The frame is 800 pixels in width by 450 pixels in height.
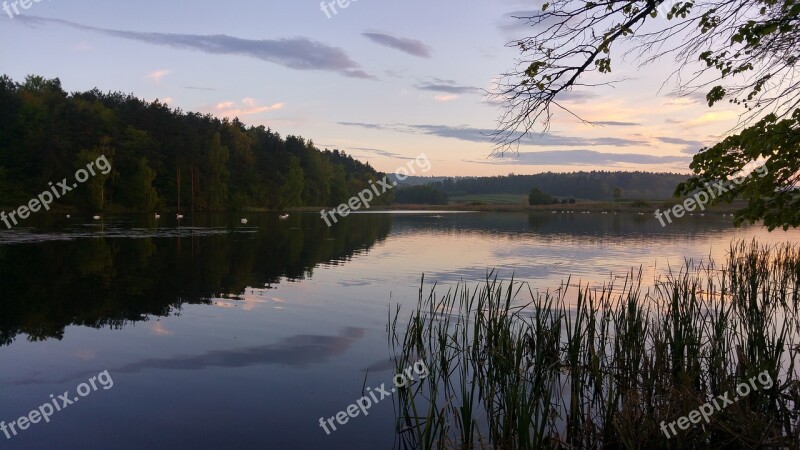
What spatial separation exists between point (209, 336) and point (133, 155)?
77.1m

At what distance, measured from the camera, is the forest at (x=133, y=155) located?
7181 cm

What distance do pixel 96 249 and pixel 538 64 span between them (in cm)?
2735

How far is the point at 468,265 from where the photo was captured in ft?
83.0

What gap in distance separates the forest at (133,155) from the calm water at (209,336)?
4990 cm

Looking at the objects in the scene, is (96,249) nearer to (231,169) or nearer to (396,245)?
(396,245)

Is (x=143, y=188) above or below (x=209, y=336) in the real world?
above

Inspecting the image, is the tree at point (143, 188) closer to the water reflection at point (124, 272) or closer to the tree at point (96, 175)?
the tree at point (96, 175)

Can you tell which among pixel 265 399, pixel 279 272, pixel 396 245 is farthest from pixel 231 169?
pixel 265 399

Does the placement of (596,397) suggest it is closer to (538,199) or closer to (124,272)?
(124,272)

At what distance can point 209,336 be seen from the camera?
1209 cm

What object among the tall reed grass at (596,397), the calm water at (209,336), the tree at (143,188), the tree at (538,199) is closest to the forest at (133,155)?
the tree at (143,188)

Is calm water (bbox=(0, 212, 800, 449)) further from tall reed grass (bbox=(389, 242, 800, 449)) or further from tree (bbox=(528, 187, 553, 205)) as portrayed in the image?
tree (bbox=(528, 187, 553, 205))

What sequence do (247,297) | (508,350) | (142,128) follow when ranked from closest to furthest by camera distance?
(508,350)
(247,297)
(142,128)

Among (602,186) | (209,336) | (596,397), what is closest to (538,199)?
(602,186)
